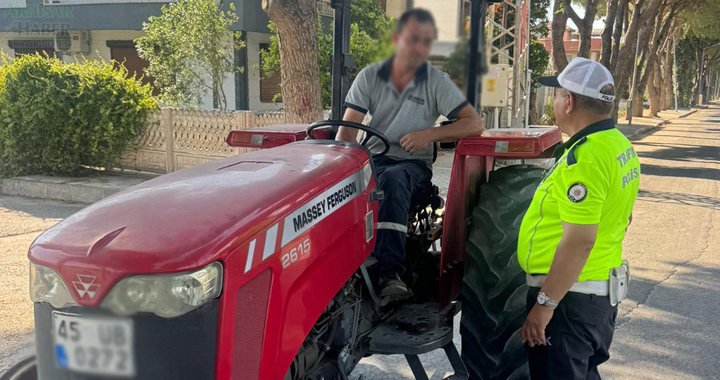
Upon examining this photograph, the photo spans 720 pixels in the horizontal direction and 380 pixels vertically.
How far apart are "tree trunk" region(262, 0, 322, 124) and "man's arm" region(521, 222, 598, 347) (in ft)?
23.3

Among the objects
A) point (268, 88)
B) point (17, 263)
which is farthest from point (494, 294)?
point (268, 88)

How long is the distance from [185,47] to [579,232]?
45.1ft

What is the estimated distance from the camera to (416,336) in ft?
9.90

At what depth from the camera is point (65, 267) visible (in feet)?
5.63

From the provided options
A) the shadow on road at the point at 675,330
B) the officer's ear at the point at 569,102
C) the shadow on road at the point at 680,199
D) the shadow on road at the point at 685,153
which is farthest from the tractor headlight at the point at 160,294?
the shadow on road at the point at 685,153

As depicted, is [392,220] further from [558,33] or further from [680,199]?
[558,33]

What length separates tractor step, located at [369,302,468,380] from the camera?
2908 millimetres

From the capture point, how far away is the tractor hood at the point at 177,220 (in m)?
1.69

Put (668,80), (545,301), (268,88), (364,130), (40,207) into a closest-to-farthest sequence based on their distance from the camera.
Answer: (545,301)
(364,130)
(40,207)
(268,88)
(668,80)

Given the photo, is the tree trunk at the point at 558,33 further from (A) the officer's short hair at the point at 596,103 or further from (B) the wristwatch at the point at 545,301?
(B) the wristwatch at the point at 545,301

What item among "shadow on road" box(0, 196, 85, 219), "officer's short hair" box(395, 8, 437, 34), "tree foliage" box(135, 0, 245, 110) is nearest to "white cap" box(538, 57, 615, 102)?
"officer's short hair" box(395, 8, 437, 34)

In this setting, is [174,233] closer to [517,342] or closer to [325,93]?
[517,342]

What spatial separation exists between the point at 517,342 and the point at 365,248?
2.86 ft

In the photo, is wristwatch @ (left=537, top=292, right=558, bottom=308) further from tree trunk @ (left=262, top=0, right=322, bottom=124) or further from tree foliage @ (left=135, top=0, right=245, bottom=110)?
tree foliage @ (left=135, top=0, right=245, bottom=110)
